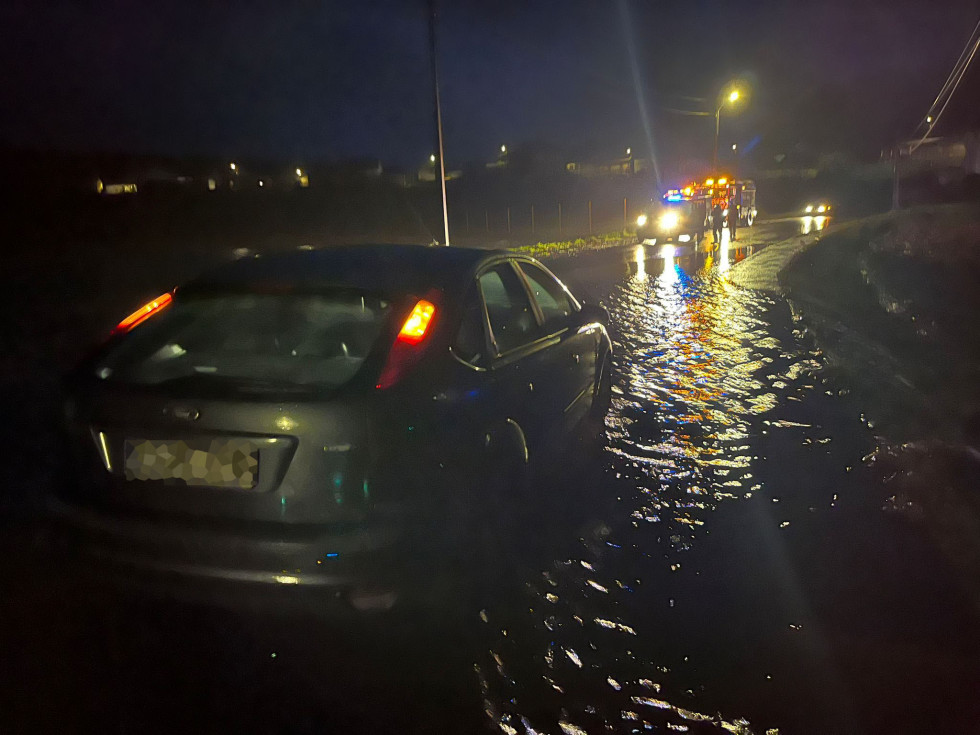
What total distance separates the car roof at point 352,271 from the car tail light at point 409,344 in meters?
0.12

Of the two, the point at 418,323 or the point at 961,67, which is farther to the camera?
the point at 961,67

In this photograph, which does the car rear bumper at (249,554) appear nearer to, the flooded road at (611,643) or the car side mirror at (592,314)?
the flooded road at (611,643)

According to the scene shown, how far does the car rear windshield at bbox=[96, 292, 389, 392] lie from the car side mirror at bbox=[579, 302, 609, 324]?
2121mm

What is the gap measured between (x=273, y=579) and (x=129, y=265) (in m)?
19.8

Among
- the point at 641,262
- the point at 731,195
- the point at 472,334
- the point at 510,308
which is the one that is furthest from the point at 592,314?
the point at 731,195

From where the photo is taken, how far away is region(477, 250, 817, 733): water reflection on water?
271 cm

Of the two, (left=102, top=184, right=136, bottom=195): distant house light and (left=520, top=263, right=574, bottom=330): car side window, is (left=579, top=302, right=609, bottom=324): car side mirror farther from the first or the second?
(left=102, top=184, right=136, bottom=195): distant house light

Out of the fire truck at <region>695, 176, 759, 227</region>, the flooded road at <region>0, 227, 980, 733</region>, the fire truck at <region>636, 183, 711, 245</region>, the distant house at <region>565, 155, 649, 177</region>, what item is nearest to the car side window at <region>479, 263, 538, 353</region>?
the flooded road at <region>0, 227, 980, 733</region>

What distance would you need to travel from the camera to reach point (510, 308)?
4.33m

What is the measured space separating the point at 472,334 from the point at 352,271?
0.64m

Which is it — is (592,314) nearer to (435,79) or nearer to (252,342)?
(252,342)

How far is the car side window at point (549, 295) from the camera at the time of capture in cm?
471

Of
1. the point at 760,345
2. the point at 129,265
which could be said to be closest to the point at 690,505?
the point at 760,345

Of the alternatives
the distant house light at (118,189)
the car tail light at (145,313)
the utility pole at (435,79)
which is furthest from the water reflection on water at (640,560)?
the distant house light at (118,189)
